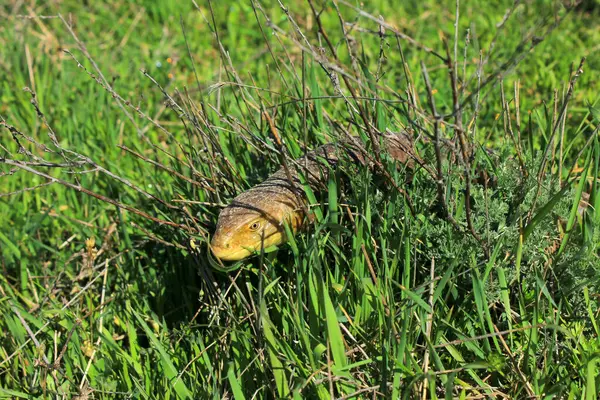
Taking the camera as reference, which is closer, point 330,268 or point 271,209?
point 271,209

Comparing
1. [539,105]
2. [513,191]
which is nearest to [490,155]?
[513,191]

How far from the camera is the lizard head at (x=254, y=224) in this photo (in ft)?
8.68

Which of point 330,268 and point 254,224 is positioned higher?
point 254,224

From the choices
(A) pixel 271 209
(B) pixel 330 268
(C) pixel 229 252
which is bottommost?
(B) pixel 330 268

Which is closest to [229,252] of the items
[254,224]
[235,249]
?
[235,249]

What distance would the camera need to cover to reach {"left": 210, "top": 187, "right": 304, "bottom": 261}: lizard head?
2645 millimetres

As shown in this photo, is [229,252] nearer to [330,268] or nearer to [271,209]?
[271,209]

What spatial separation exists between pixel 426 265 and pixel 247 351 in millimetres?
721

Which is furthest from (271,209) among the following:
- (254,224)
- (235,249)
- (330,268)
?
(330,268)

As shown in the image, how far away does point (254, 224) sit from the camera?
8.78 feet

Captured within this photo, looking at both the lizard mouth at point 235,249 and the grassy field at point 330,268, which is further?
the lizard mouth at point 235,249

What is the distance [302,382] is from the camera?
2338 mm

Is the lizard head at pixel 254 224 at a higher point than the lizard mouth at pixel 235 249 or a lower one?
higher

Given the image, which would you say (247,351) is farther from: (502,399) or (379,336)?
(502,399)
